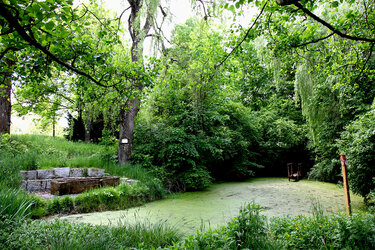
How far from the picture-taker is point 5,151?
17.8ft

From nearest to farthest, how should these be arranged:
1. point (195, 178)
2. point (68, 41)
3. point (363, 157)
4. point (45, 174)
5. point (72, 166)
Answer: point (68, 41) → point (363, 157) → point (45, 174) → point (72, 166) → point (195, 178)

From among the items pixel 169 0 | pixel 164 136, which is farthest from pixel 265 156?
pixel 169 0

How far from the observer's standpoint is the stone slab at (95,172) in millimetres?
6129

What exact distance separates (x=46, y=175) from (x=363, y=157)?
695cm

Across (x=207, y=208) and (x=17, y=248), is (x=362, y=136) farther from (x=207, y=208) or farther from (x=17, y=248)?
(x=17, y=248)

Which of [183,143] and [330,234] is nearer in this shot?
[330,234]

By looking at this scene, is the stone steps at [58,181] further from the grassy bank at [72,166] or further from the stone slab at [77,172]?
the grassy bank at [72,166]

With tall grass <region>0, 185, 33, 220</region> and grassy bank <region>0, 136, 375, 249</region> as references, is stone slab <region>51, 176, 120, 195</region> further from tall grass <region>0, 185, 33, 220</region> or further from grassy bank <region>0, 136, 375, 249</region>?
tall grass <region>0, 185, 33, 220</region>

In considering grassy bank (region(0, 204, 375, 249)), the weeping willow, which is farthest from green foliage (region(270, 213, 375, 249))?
the weeping willow

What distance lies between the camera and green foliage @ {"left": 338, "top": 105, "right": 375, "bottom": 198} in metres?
4.14

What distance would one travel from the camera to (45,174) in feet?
17.5

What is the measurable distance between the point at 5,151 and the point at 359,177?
26.4 ft

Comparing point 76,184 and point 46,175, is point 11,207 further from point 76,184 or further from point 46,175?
point 46,175

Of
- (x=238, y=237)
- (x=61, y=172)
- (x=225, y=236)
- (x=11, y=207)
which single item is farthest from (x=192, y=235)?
(x=61, y=172)
